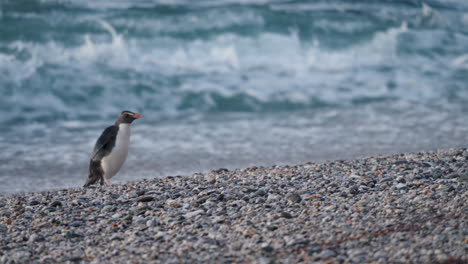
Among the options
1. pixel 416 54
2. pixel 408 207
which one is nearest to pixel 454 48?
pixel 416 54

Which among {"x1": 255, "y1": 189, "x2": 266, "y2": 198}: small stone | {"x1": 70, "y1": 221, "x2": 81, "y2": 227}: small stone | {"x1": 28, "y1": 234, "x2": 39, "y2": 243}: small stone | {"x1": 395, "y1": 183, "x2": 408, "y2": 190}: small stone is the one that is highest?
{"x1": 395, "y1": 183, "x2": 408, "y2": 190}: small stone

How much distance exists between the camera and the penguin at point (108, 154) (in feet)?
19.8

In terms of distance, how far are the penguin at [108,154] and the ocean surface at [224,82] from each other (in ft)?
2.74

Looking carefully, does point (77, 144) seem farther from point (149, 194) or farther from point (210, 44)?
point (210, 44)

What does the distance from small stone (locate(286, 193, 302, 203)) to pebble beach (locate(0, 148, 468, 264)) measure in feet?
0.04

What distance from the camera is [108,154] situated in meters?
6.06

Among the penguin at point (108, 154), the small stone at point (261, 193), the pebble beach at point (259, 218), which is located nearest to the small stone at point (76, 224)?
the pebble beach at point (259, 218)

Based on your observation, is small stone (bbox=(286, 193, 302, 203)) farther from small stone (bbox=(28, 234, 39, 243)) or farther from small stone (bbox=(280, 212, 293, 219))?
small stone (bbox=(28, 234, 39, 243))

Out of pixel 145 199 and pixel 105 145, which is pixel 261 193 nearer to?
pixel 145 199

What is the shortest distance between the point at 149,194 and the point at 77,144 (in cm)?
440

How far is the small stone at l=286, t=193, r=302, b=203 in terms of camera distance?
4414 millimetres

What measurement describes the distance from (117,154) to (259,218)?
247 cm

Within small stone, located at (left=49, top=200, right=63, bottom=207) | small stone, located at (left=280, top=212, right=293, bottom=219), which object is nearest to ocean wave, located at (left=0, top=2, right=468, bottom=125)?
small stone, located at (left=49, top=200, right=63, bottom=207)

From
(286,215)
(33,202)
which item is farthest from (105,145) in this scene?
(286,215)
